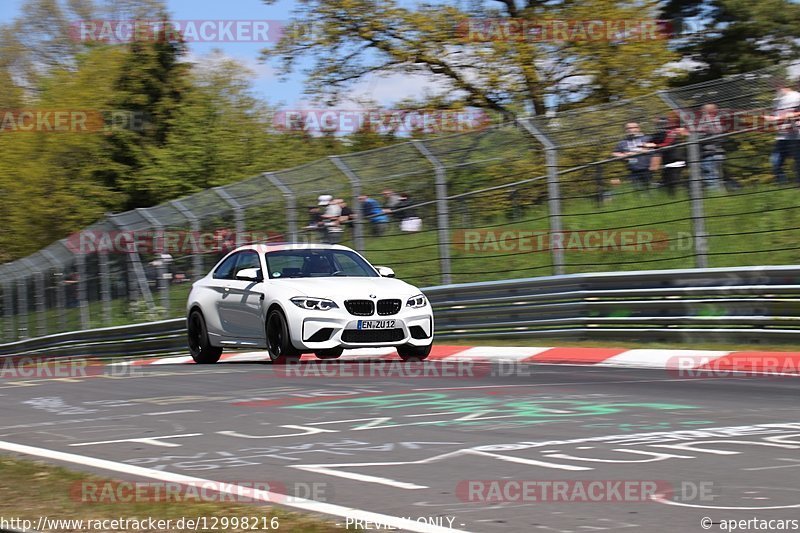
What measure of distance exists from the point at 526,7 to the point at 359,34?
430 cm

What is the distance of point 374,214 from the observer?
18.7 metres

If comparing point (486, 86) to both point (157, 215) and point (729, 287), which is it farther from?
point (729, 287)

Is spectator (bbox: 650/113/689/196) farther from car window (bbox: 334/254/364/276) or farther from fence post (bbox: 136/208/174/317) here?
fence post (bbox: 136/208/174/317)

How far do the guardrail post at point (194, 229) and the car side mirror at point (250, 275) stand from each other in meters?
7.25

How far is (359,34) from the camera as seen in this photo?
31203 mm

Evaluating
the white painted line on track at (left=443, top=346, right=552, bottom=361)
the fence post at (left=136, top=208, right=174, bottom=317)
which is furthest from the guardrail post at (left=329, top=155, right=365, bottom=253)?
the fence post at (left=136, top=208, right=174, bottom=317)

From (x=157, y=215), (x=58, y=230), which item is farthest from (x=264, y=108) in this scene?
(x=157, y=215)

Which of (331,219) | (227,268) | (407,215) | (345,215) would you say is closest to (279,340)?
(227,268)

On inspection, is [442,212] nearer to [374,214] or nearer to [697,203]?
[374,214]

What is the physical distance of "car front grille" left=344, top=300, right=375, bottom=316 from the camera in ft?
45.1

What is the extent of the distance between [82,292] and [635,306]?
16047 mm

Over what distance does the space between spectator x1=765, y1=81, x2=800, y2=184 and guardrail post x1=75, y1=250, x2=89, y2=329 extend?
1741 cm

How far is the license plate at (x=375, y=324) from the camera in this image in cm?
1371

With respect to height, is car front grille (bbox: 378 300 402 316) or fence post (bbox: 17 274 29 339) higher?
fence post (bbox: 17 274 29 339)
